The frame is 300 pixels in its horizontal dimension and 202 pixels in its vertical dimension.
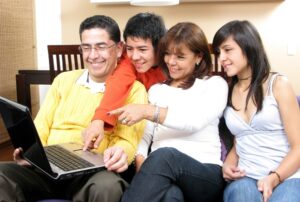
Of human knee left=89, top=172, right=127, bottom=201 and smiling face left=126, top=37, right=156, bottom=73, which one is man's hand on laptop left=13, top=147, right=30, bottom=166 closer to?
human knee left=89, top=172, right=127, bottom=201

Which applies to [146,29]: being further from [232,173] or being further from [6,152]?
[6,152]

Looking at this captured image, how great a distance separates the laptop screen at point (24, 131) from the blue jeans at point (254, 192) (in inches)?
23.2

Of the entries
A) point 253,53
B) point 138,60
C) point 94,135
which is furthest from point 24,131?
point 253,53

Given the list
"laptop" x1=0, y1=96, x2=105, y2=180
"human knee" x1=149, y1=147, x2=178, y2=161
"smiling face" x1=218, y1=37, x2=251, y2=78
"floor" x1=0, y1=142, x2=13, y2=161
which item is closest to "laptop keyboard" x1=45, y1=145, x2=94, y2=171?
"laptop" x1=0, y1=96, x2=105, y2=180

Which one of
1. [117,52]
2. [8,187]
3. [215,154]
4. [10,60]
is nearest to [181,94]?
[215,154]

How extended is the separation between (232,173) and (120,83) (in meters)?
0.54

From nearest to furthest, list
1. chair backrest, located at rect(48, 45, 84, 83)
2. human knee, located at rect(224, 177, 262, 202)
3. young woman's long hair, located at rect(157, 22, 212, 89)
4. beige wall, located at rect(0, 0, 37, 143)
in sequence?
human knee, located at rect(224, 177, 262, 202)
young woman's long hair, located at rect(157, 22, 212, 89)
chair backrest, located at rect(48, 45, 84, 83)
beige wall, located at rect(0, 0, 37, 143)

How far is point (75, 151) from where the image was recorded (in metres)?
1.29

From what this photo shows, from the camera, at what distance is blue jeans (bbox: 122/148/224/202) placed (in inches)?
44.0

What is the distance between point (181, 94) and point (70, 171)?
55 cm

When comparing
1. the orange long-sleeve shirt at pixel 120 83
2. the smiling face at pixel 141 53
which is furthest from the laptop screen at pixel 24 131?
the smiling face at pixel 141 53

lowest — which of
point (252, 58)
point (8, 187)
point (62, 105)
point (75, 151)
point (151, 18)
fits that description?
point (8, 187)

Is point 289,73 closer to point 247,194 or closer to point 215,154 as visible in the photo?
point 215,154

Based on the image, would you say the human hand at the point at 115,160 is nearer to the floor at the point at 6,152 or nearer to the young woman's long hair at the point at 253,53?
the young woman's long hair at the point at 253,53
